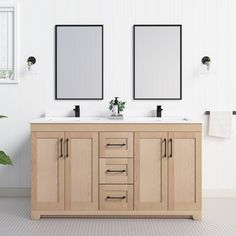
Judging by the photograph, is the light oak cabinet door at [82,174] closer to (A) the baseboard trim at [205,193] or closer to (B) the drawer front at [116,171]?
(B) the drawer front at [116,171]

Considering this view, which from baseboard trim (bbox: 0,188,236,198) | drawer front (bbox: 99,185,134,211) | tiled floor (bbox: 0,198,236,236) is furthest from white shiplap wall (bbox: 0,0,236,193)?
drawer front (bbox: 99,185,134,211)

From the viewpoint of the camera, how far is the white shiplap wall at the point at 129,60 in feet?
13.9

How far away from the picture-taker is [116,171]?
3.53 meters

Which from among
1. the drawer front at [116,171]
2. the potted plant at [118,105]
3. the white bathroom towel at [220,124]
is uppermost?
the potted plant at [118,105]

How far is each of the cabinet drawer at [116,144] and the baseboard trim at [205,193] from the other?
1.23 metres

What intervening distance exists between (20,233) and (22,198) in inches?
43.7

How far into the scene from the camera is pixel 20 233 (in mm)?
3166

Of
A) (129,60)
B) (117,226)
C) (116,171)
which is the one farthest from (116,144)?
(129,60)

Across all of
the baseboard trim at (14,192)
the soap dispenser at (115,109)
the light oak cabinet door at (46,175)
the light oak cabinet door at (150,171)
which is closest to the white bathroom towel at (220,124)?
the light oak cabinet door at (150,171)

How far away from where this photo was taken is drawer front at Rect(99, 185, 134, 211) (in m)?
3.52

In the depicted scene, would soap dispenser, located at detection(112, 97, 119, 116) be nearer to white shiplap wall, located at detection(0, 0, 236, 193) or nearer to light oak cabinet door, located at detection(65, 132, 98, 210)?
white shiplap wall, located at detection(0, 0, 236, 193)

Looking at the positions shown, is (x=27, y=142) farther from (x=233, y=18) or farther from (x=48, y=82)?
(x=233, y=18)

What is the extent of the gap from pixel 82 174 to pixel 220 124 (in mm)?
1637

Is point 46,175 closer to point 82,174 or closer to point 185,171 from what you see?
point 82,174
